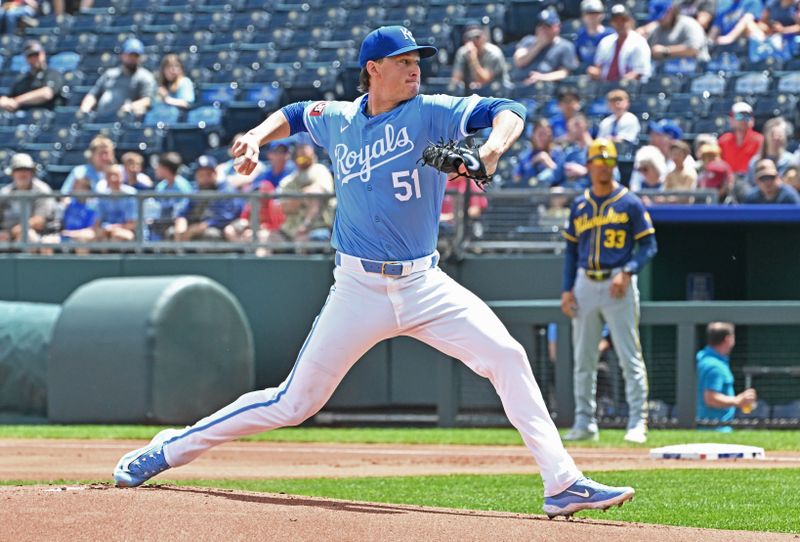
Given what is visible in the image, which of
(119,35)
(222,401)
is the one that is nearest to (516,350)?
(222,401)

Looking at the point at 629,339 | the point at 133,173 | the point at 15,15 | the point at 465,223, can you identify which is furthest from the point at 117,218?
the point at 15,15

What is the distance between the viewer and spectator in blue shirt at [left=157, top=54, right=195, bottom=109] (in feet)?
61.4

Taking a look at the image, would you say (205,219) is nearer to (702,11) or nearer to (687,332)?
(687,332)

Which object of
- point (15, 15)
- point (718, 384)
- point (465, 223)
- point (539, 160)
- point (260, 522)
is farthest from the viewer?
point (15, 15)

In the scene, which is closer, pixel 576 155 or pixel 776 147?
pixel 776 147

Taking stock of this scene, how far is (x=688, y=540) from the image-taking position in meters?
5.17

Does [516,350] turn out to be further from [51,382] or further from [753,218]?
[51,382]

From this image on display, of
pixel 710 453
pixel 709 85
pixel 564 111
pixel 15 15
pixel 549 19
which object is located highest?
pixel 15 15

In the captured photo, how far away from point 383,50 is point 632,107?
963 cm

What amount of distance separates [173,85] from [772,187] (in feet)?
29.9

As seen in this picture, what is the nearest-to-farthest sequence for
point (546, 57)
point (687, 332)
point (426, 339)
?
point (426, 339) < point (687, 332) < point (546, 57)

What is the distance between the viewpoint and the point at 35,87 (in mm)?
20016

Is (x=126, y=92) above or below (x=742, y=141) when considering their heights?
above

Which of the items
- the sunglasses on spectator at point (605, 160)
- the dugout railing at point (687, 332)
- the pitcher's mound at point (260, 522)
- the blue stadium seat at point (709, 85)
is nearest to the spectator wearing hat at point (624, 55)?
the blue stadium seat at point (709, 85)
